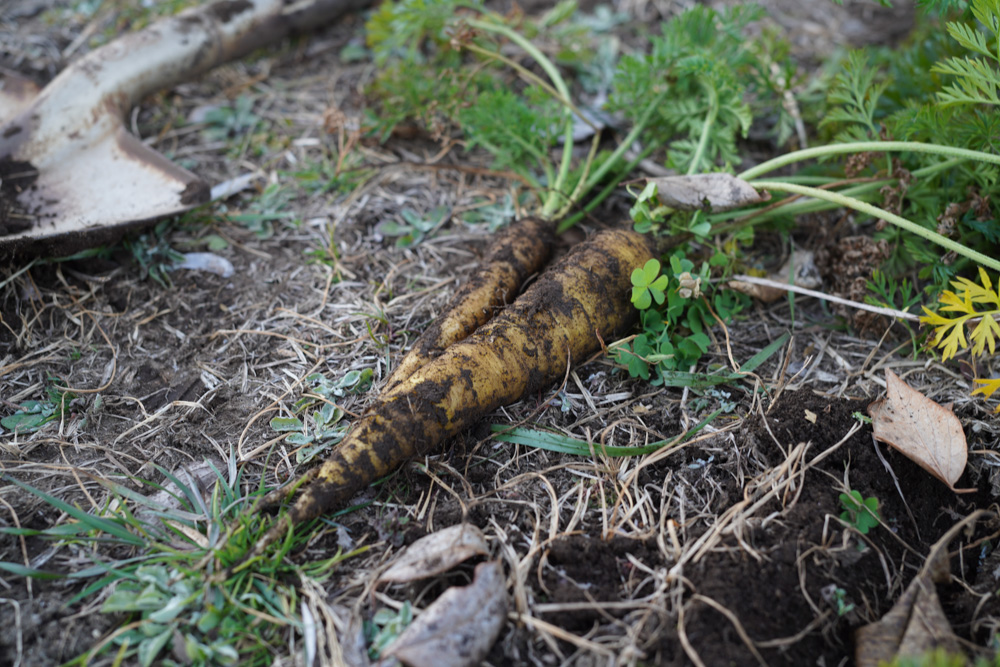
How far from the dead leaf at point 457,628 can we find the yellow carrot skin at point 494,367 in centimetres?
43

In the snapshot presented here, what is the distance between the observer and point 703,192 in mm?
2213

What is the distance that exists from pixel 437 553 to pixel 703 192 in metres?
→ 1.56

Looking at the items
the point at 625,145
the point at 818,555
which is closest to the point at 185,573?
the point at 818,555

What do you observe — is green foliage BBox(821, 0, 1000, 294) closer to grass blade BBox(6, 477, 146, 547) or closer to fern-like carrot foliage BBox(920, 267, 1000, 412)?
fern-like carrot foliage BBox(920, 267, 1000, 412)

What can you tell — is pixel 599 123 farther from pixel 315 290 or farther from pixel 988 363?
pixel 988 363

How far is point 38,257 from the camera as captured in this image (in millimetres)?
2256

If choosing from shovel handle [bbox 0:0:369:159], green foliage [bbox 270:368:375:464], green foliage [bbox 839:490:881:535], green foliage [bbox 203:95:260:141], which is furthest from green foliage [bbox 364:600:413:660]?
green foliage [bbox 203:95:260:141]

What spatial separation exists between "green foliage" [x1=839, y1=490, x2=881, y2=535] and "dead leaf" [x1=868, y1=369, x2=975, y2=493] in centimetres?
24

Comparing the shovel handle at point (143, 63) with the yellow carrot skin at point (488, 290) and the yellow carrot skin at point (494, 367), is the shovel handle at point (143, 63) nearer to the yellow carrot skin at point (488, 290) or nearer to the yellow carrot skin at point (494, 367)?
the yellow carrot skin at point (488, 290)

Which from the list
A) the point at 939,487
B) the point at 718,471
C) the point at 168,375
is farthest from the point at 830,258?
the point at 168,375

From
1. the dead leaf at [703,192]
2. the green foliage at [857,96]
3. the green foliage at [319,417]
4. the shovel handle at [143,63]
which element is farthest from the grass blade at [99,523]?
the green foliage at [857,96]

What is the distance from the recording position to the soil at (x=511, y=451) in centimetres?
147

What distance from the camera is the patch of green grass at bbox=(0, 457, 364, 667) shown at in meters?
1.41

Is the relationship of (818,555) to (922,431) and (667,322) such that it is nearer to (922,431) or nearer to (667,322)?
(922,431)
